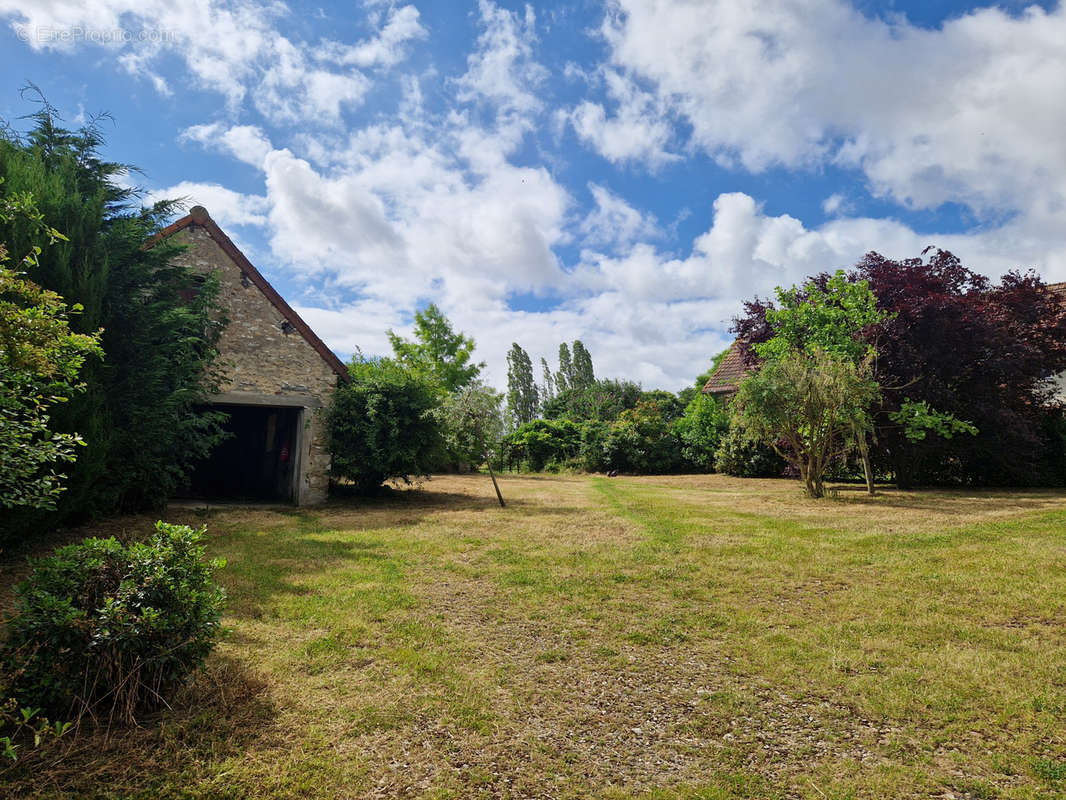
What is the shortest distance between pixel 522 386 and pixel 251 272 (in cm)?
4471

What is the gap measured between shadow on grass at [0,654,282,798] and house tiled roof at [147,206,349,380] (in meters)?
10.3

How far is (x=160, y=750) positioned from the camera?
3.11 m

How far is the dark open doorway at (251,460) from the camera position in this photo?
15062 mm

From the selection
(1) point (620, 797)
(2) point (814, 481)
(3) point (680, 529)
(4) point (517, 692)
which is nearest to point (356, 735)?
(4) point (517, 692)

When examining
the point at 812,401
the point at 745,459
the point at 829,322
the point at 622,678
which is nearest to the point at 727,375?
→ the point at 745,459

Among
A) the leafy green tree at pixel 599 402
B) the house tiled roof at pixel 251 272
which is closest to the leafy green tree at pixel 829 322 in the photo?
the house tiled roof at pixel 251 272

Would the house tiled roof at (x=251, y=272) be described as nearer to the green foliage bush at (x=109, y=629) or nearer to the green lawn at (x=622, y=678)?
the green lawn at (x=622, y=678)

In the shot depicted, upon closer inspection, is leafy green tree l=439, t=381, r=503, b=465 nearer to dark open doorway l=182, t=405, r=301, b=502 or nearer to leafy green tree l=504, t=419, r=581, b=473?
dark open doorway l=182, t=405, r=301, b=502

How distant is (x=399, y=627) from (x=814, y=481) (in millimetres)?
11982

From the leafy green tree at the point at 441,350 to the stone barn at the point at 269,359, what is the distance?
18075 millimetres

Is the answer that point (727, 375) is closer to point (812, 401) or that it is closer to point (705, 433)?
point (705, 433)

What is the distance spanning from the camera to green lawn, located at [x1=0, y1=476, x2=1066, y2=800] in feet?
9.87

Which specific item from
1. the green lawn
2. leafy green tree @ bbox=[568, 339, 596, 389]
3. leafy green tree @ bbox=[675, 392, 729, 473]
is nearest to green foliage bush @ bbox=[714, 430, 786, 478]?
leafy green tree @ bbox=[675, 392, 729, 473]

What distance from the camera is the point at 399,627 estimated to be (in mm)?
5105
